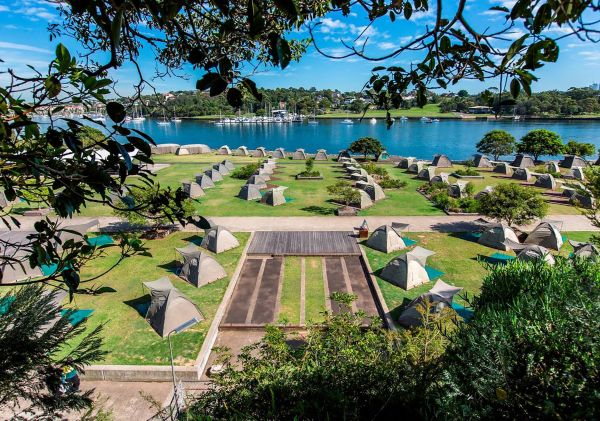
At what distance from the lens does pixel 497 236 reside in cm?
2189

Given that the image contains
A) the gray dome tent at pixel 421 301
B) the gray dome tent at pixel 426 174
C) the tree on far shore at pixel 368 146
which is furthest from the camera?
the tree on far shore at pixel 368 146

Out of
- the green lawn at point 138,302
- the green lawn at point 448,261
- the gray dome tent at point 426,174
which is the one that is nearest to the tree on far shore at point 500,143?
the gray dome tent at point 426,174

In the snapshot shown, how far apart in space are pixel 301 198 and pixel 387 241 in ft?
46.4

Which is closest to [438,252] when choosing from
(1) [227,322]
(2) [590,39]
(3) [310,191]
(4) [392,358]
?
(1) [227,322]

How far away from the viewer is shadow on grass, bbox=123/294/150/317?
600 inches

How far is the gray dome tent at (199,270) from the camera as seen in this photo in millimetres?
17531

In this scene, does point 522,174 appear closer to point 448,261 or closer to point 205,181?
point 448,261

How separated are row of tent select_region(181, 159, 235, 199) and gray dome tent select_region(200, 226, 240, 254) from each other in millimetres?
7337

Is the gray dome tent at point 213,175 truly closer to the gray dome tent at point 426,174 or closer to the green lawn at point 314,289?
the green lawn at point 314,289

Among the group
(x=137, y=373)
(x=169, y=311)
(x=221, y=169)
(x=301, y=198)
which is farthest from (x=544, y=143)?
(x=137, y=373)

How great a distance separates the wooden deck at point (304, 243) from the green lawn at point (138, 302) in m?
1.52

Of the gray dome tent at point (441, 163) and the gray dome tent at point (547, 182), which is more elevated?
the gray dome tent at point (441, 163)

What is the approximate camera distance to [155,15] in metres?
2.11

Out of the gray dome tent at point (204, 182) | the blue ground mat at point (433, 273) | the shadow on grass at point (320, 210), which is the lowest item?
the blue ground mat at point (433, 273)
